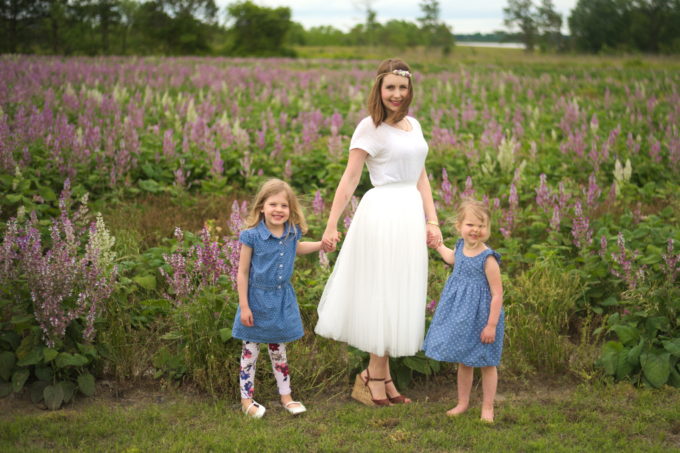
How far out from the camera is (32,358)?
12.6 ft

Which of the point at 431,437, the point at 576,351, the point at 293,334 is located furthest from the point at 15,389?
the point at 576,351

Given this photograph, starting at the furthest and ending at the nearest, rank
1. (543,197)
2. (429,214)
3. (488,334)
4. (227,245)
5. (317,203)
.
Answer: (543,197), (317,203), (227,245), (429,214), (488,334)

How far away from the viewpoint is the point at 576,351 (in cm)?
455

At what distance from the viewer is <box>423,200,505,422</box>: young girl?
3537mm

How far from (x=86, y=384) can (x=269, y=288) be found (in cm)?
134

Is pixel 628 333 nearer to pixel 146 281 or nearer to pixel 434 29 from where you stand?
pixel 146 281

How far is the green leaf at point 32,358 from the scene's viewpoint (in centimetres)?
382

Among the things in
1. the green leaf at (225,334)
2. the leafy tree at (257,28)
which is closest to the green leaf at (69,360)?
the green leaf at (225,334)

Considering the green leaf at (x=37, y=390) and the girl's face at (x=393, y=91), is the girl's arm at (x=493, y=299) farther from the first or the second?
the green leaf at (x=37, y=390)

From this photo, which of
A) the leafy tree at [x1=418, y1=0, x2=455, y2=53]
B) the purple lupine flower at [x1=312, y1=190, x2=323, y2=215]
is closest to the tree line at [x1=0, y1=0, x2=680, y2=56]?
the leafy tree at [x1=418, y1=0, x2=455, y2=53]

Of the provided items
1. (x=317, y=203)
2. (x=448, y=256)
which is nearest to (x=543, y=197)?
(x=317, y=203)

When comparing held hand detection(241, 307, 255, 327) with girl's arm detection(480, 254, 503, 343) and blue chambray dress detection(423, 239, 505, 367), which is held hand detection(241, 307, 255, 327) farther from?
girl's arm detection(480, 254, 503, 343)

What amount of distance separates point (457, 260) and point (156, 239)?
142 inches

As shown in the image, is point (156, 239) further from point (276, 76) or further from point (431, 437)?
point (276, 76)
